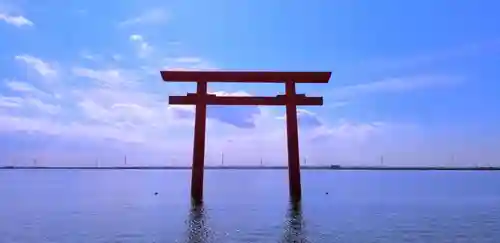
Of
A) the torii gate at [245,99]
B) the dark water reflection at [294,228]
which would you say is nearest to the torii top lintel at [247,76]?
the torii gate at [245,99]

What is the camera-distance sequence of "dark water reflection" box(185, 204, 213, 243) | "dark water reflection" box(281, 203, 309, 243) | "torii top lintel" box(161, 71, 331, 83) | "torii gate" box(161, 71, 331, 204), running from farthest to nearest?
"torii gate" box(161, 71, 331, 204) < "torii top lintel" box(161, 71, 331, 83) < "dark water reflection" box(281, 203, 309, 243) < "dark water reflection" box(185, 204, 213, 243)

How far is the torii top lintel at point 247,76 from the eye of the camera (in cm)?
1597

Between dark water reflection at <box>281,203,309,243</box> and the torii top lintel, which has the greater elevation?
the torii top lintel

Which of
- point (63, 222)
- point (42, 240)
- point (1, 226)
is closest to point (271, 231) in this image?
point (42, 240)

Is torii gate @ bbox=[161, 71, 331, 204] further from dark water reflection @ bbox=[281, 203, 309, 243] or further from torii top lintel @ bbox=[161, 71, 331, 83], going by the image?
dark water reflection @ bbox=[281, 203, 309, 243]

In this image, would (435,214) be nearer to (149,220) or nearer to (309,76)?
(309,76)

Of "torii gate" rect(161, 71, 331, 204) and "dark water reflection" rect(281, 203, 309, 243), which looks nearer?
"dark water reflection" rect(281, 203, 309, 243)

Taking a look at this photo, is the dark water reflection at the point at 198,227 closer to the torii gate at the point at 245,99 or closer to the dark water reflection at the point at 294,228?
the torii gate at the point at 245,99

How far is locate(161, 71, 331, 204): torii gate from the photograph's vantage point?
52.8ft

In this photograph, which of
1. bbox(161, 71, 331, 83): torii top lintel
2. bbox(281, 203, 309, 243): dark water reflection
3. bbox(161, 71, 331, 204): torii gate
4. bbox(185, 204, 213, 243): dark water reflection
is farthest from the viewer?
bbox(161, 71, 331, 204): torii gate

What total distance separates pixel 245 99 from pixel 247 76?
37.4 inches

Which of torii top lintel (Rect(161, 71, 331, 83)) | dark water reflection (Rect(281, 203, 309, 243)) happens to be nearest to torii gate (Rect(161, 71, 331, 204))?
torii top lintel (Rect(161, 71, 331, 83))

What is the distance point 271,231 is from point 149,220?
4861 mm

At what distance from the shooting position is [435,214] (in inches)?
748
